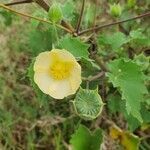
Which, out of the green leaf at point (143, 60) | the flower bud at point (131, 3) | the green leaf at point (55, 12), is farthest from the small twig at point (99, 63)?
the flower bud at point (131, 3)

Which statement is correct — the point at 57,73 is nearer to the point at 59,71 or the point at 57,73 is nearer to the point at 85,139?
the point at 59,71

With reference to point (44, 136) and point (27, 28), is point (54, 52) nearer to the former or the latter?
point (44, 136)

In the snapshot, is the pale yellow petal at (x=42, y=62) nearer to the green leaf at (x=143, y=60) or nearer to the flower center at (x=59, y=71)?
the flower center at (x=59, y=71)

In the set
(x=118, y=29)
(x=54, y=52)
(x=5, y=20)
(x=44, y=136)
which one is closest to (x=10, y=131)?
(x=44, y=136)

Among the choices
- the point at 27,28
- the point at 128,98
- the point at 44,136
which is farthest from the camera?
the point at 27,28

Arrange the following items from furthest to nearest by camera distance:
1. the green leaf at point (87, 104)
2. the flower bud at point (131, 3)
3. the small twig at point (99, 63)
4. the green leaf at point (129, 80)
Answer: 1. the flower bud at point (131, 3)
2. the small twig at point (99, 63)
3. the green leaf at point (129, 80)
4. the green leaf at point (87, 104)

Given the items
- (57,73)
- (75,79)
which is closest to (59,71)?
(57,73)
